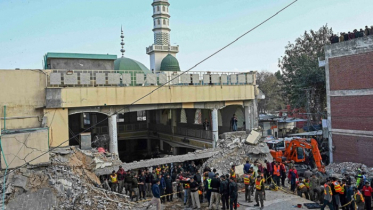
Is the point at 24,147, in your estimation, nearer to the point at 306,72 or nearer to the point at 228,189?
the point at 228,189

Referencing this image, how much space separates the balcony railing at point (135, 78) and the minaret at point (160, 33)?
80.3ft

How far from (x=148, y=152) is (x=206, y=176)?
2091 centimetres

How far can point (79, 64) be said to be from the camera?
68.0 ft

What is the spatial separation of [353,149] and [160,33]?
3323cm

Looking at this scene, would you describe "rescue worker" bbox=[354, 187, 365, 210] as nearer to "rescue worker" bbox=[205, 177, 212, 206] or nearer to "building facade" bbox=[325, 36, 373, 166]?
"rescue worker" bbox=[205, 177, 212, 206]

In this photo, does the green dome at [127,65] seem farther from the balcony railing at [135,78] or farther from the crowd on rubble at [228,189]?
the crowd on rubble at [228,189]

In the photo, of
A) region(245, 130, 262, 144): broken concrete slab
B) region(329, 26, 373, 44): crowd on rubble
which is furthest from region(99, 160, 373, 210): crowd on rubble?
region(329, 26, 373, 44): crowd on rubble

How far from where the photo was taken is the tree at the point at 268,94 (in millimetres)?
51969

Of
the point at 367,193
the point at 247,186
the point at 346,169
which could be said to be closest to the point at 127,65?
the point at 346,169

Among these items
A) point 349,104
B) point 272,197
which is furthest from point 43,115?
point 349,104

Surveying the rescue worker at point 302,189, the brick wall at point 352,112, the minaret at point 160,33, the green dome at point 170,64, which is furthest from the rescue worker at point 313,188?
the minaret at point 160,33

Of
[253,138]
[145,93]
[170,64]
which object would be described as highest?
[170,64]

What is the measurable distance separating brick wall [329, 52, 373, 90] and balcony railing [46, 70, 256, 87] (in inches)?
219

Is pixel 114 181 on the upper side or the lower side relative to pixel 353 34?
lower
